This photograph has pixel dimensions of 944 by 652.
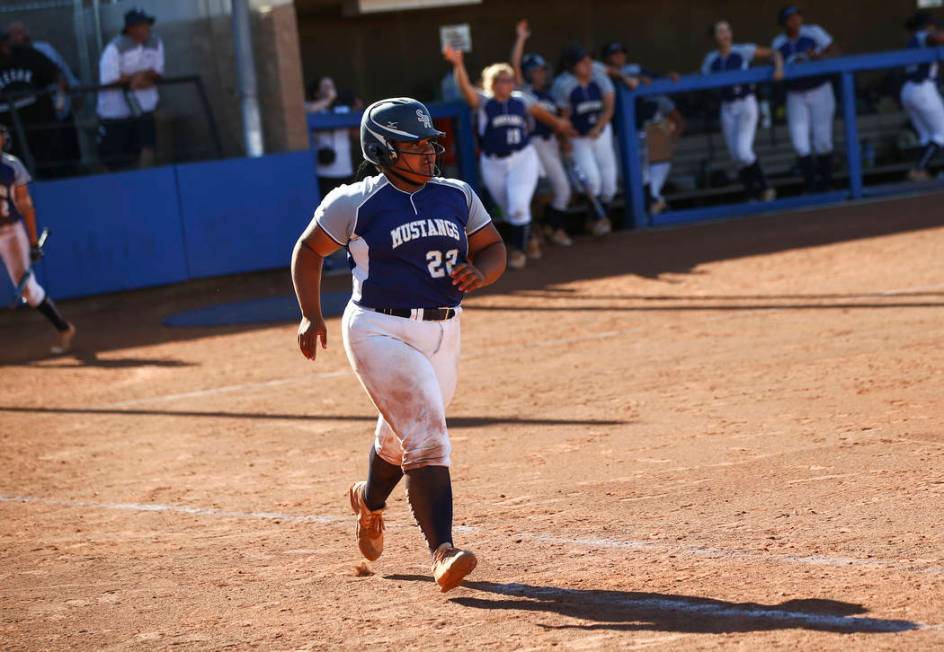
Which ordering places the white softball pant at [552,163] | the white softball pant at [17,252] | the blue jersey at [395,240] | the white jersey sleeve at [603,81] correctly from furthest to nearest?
1. the white jersey sleeve at [603,81]
2. the white softball pant at [552,163]
3. the white softball pant at [17,252]
4. the blue jersey at [395,240]

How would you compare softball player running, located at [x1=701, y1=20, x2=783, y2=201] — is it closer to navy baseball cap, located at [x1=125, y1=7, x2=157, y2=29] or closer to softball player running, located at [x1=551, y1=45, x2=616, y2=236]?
softball player running, located at [x1=551, y1=45, x2=616, y2=236]

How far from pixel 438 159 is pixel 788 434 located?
9.14 ft

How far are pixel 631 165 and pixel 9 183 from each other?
26.5 feet

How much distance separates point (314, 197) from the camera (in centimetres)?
1619

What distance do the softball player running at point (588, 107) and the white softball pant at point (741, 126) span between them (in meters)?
1.80

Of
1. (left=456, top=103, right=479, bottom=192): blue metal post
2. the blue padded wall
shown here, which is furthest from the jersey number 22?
(left=456, top=103, right=479, bottom=192): blue metal post

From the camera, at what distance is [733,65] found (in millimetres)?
17734

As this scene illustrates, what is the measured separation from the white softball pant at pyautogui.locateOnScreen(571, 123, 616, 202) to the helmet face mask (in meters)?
11.2

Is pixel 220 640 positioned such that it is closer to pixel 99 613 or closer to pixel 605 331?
pixel 99 613

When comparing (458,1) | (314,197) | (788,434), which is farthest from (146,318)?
(788,434)

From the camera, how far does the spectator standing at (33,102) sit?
15484 mm

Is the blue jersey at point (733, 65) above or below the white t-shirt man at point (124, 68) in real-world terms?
below

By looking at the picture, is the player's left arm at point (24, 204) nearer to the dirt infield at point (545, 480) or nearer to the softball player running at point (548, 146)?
the dirt infield at point (545, 480)

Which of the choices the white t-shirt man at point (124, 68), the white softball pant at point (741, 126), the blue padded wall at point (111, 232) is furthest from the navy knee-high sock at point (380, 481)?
the white softball pant at point (741, 126)
